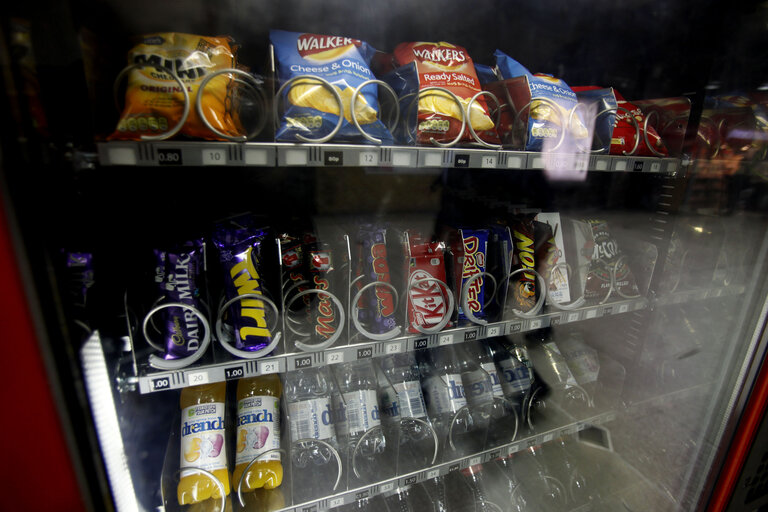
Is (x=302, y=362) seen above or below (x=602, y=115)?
below

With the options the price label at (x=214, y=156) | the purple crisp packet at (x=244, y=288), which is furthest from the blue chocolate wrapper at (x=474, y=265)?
the price label at (x=214, y=156)

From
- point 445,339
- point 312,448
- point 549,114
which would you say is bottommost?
point 312,448

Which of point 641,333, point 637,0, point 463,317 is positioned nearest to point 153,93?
point 463,317

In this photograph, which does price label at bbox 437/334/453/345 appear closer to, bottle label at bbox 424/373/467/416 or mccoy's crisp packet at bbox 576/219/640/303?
bottle label at bbox 424/373/467/416

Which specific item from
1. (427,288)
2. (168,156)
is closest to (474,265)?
(427,288)

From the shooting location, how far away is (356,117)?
2.96ft

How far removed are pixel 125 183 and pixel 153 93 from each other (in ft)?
1.37

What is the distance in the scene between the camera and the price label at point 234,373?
85 centimetres

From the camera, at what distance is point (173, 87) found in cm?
→ 75

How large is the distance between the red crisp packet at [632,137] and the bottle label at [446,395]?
0.87 m

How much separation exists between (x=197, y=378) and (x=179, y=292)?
0.19m

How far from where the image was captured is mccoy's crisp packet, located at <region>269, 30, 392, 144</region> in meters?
0.86

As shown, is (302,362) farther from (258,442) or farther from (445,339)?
(445,339)

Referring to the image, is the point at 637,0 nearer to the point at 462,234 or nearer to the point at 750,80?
the point at 750,80
